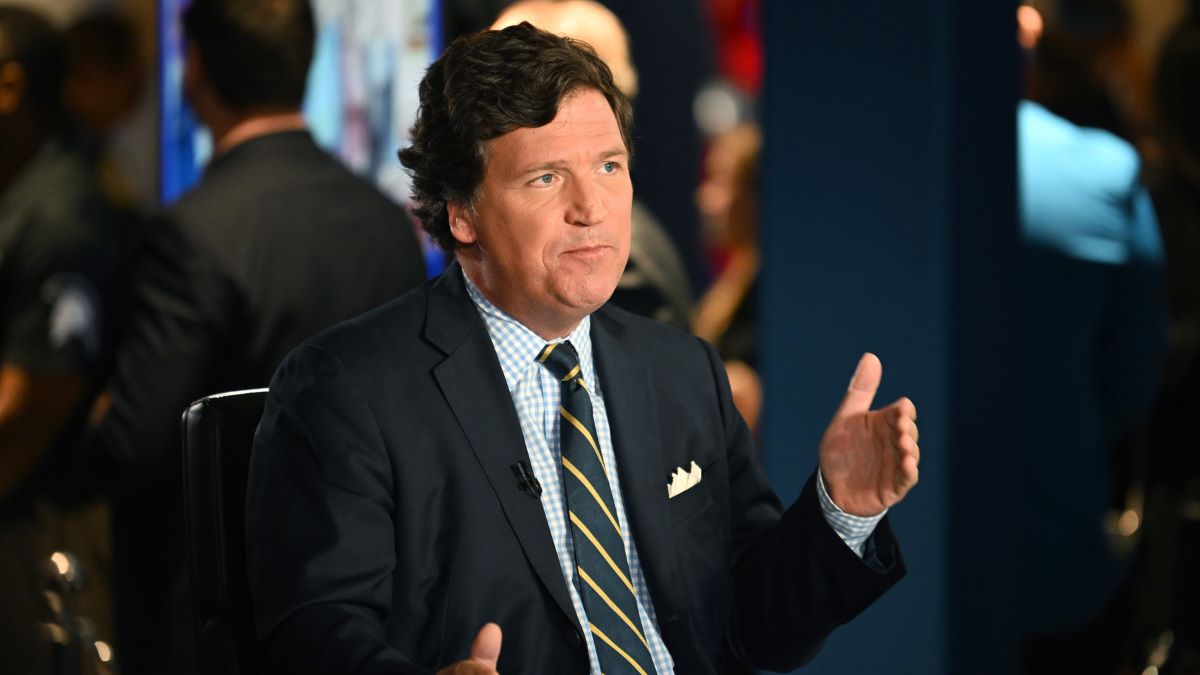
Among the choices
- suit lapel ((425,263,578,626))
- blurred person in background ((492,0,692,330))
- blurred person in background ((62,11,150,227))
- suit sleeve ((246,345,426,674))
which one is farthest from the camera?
blurred person in background ((62,11,150,227))

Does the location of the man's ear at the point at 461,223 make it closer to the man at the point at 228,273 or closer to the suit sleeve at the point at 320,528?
the suit sleeve at the point at 320,528

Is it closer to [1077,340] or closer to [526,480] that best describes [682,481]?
[526,480]

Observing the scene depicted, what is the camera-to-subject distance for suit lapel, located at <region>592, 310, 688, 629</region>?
6.43ft

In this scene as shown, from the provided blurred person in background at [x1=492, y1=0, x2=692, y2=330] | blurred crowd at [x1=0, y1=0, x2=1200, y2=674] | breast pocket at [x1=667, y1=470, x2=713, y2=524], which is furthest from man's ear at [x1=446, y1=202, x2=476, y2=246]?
blurred person in background at [x1=492, y1=0, x2=692, y2=330]

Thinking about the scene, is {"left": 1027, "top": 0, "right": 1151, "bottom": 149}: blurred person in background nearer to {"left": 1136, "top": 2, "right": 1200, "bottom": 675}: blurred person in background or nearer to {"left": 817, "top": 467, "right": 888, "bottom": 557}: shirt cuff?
{"left": 1136, "top": 2, "right": 1200, "bottom": 675}: blurred person in background

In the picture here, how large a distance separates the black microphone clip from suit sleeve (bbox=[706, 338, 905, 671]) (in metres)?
0.33

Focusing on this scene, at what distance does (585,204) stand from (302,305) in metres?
1.24

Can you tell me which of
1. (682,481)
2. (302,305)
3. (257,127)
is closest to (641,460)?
(682,481)

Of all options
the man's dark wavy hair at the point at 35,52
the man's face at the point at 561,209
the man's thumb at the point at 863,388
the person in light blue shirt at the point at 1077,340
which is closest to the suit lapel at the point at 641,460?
the man's face at the point at 561,209

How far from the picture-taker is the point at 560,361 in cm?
199

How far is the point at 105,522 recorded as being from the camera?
→ 368 centimetres

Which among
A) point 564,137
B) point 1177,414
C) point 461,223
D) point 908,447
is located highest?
point 564,137

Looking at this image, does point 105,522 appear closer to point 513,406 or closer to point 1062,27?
point 513,406

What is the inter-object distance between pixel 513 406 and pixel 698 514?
29 cm
